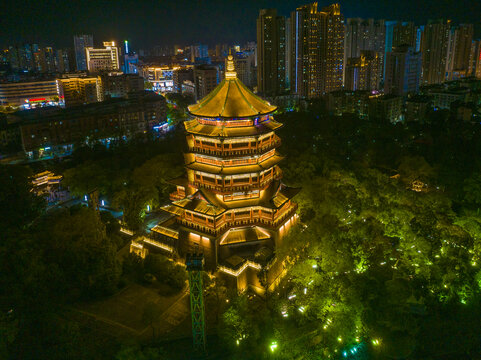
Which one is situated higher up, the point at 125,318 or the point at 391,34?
the point at 391,34

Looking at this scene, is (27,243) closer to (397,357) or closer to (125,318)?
(125,318)

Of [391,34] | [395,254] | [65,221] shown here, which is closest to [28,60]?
[391,34]

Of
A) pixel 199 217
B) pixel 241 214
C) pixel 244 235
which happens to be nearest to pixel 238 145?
pixel 241 214

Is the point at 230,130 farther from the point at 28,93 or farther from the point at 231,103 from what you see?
the point at 28,93

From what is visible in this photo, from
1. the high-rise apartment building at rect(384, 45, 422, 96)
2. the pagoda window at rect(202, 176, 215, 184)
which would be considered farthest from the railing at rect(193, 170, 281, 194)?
the high-rise apartment building at rect(384, 45, 422, 96)

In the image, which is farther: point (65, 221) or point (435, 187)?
point (435, 187)

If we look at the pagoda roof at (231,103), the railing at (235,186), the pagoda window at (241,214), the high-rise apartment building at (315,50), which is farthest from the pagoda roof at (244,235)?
the high-rise apartment building at (315,50)

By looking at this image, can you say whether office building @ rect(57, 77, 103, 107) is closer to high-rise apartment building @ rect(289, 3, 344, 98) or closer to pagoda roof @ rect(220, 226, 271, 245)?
high-rise apartment building @ rect(289, 3, 344, 98)

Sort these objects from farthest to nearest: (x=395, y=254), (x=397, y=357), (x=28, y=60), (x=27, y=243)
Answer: (x=28, y=60) < (x=395, y=254) < (x=27, y=243) < (x=397, y=357)

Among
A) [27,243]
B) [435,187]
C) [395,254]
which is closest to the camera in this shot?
[27,243]
